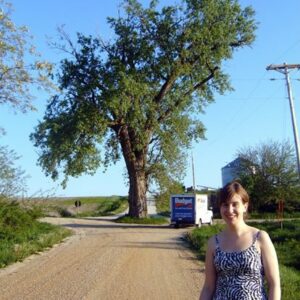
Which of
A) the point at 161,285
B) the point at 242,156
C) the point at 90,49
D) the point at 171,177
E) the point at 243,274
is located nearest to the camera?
the point at 243,274

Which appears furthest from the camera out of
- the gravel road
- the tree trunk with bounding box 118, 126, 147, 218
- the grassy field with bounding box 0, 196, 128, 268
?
the tree trunk with bounding box 118, 126, 147, 218

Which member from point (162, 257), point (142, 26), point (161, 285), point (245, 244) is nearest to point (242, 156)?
point (142, 26)

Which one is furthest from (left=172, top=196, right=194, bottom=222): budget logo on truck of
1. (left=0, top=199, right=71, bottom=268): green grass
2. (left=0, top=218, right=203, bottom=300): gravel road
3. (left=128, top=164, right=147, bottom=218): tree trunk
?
(left=0, top=218, right=203, bottom=300): gravel road

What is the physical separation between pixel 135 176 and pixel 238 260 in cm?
4383

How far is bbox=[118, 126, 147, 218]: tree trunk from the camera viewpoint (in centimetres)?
4759

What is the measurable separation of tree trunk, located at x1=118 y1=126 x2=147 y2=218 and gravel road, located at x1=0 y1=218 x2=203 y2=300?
2578 cm

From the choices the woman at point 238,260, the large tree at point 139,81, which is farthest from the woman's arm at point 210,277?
the large tree at point 139,81

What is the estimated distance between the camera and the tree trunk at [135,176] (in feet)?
156

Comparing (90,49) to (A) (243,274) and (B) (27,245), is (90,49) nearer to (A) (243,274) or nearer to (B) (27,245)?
(B) (27,245)

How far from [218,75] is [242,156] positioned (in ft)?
73.1

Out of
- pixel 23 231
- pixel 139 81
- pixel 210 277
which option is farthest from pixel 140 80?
pixel 210 277

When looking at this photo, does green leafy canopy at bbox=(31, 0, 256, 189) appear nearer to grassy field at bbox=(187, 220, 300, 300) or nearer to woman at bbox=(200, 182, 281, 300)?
grassy field at bbox=(187, 220, 300, 300)

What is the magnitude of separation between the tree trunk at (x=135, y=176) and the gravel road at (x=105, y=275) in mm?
25775

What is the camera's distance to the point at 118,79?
139 feet
